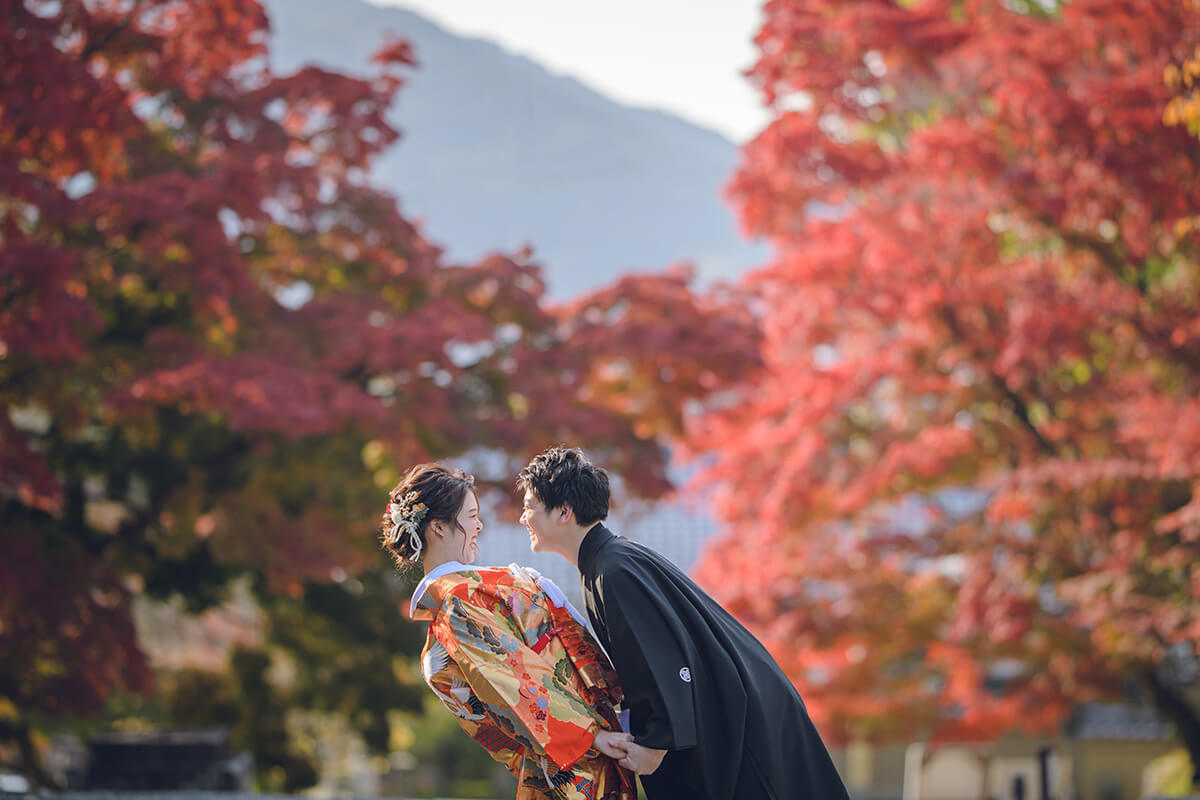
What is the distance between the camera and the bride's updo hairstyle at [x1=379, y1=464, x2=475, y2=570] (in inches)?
91.6

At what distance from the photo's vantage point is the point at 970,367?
23.2ft

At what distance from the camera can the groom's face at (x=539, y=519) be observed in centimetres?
235

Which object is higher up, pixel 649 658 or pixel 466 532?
pixel 466 532

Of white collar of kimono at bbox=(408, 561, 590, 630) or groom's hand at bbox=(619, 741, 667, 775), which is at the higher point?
white collar of kimono at bbox=(408, 561, 590, 630)

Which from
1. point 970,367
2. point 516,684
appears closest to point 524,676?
point 516,684

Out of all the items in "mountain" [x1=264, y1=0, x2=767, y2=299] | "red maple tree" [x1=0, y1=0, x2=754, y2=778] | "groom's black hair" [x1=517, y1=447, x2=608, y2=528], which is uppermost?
"mountain" [x1=264, y1=0, x2=767, y2=299]

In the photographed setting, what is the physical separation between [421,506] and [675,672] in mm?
622

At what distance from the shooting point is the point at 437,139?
1686cm

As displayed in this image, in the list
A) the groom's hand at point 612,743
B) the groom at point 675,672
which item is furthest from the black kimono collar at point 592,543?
the groom's hand at point 612,743

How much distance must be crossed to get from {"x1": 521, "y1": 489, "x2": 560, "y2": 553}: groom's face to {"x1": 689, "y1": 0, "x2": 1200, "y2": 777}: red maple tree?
425 centimetres

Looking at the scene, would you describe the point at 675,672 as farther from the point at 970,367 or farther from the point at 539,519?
the point at 970,367

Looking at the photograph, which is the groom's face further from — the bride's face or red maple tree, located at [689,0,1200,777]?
red maple tree, located at [689,0,1200,777]

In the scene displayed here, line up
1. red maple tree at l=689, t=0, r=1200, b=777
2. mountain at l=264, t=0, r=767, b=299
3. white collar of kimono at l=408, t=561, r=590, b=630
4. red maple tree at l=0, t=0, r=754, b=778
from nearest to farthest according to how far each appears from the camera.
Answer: white collar of kimono at l=408, t=561, r=590, b=630 → red maple tree at l=0, t=0, r=754, b=778 → red maple tree at l=689, t=0, r=1200, b=777 → mountain at l=264, t=0, r=767, b=299

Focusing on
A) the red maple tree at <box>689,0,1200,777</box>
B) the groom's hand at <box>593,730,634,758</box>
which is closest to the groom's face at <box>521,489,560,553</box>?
the groom's hand at <box>593,730,634,758</box>
